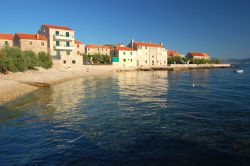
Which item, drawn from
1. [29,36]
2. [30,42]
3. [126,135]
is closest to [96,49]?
[29,36]

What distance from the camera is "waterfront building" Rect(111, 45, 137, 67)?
10226 centimetres

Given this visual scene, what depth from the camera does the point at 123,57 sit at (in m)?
105

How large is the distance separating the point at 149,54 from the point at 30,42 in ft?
214

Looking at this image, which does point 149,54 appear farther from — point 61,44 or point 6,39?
point 6,39

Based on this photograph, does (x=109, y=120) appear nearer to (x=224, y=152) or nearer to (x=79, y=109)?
(x=79, y=109)

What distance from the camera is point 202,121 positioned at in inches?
621

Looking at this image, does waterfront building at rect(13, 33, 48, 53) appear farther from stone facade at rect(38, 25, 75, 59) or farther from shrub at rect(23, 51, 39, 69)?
shrub at rect(23, 51, 39, 69)

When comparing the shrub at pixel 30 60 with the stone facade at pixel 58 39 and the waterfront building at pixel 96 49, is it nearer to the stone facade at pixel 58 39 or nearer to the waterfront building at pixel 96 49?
the stone facade at pixel 58 39

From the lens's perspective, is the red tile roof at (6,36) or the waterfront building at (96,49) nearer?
the red tile roof at (6,36)

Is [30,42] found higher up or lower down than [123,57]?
higher up

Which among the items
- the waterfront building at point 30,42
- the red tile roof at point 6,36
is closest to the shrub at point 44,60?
the waterfront building at point 30,42

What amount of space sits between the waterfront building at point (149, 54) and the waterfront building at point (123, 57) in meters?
4.24

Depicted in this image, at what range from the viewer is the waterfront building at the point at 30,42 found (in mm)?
69875

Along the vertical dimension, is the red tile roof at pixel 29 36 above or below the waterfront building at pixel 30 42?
above
